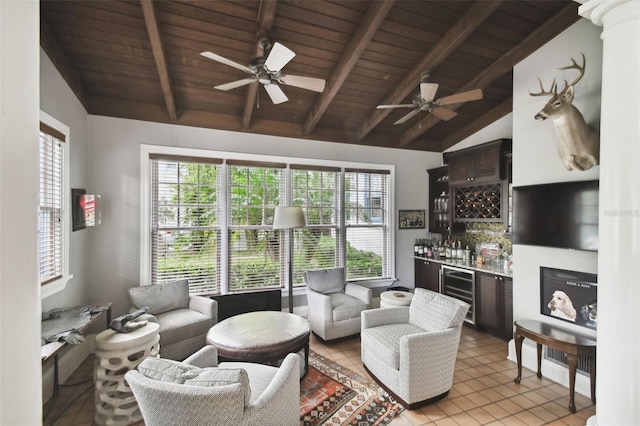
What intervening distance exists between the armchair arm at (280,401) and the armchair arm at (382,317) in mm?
1198

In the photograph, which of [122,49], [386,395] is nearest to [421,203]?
[386,395]

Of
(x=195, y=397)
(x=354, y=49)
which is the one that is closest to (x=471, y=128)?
(x=354, y=49)

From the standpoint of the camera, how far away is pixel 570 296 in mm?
2982

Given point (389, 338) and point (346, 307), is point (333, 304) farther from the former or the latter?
point (389, 338)

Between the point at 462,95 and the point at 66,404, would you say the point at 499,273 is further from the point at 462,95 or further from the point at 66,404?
the point at 66,404

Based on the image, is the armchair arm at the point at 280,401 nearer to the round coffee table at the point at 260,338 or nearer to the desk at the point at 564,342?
the round coffee table at the point at 260,338

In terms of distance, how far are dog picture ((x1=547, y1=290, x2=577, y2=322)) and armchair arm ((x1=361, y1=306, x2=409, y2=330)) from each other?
1.43m

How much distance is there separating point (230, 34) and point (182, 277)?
120 inches

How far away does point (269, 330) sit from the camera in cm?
298

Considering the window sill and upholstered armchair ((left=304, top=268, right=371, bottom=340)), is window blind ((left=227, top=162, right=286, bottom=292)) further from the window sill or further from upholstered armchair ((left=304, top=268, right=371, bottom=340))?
the window sill
